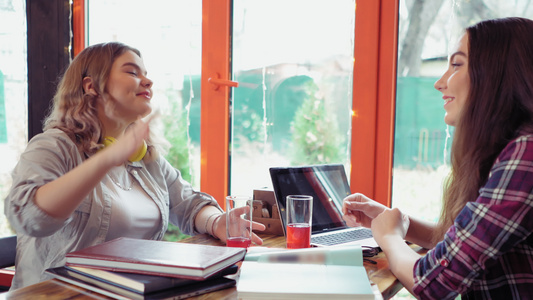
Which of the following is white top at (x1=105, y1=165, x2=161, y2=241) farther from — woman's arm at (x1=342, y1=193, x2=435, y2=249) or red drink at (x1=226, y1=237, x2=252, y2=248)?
woman's arm at (x1=342, y1=193, x2=435, y2=249)

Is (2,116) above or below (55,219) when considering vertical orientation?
above

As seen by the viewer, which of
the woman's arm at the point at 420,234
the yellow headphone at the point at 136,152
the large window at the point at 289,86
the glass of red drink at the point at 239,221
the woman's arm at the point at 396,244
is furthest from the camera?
the large window at the point at 289,86

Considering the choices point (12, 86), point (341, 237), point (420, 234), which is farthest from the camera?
point (12, 86)

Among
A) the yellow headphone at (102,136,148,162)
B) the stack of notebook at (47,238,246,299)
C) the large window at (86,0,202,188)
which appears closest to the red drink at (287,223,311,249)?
the stack of notebook at (47,238,246,299)

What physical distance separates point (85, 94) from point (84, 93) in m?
0.02

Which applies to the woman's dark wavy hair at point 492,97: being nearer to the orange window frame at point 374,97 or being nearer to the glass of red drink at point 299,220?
the glass of red drink at point 299,220

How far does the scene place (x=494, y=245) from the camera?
1.00 metres

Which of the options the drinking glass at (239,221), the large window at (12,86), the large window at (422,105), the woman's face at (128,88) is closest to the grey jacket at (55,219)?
the woman's face at (128,88)

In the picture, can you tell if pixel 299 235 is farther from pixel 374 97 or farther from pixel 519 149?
pixel 374 97

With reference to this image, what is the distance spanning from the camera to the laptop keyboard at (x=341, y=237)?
1.51 metres

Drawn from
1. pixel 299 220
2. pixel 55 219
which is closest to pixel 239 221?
pixel 299 220

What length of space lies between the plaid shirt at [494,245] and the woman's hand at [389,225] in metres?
0.21

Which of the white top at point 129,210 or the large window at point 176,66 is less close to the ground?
the large window at point 176,66

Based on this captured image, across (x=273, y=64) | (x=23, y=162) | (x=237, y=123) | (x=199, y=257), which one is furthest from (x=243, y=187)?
(x=199, y=257)
